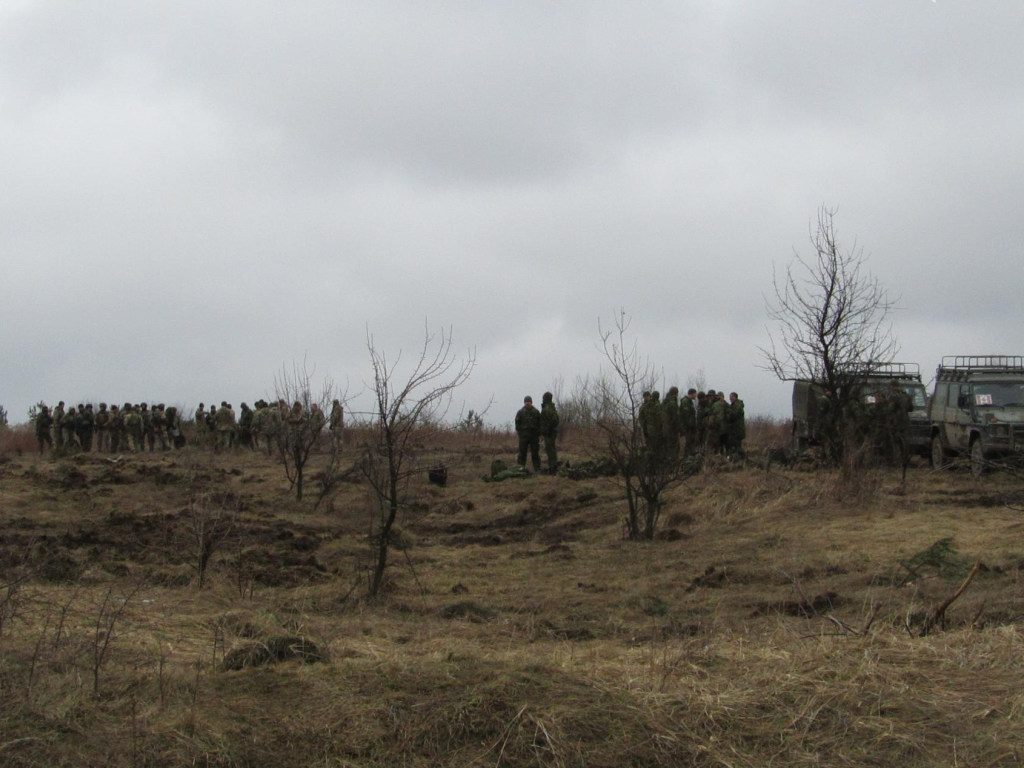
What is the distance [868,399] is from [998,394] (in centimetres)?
289

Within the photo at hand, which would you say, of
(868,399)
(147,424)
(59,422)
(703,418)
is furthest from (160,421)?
(868,399)

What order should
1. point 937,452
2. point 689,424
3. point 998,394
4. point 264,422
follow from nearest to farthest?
point 998,394
point 937,452
point 689,424
point 264,422

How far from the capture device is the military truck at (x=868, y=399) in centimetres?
1973

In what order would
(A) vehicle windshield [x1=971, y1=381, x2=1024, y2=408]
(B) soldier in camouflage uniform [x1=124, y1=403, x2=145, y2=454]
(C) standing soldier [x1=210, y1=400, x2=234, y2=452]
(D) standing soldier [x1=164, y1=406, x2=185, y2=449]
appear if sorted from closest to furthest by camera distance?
(A) vehicle windshield [x1=971, y1=381, x2=1024, y2=408] < (C) standing soldier [x1=210, y1=400, x2=234, y2=452] < (B) soldier in camouflage uniform [x1=124, y1=403, x2=145, y2=454] < (D) standing soldier [x1=164, y1=406, x2=185, y2=449]

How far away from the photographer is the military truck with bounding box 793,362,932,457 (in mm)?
19734

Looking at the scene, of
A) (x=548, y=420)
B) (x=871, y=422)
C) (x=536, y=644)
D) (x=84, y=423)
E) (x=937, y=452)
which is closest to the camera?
(x=536, y=644)

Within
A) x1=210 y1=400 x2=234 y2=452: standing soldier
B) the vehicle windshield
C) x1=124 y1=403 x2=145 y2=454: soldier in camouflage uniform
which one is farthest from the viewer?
x1=124 y1=403 x2=145 y2=454: soldier in camouflage uniform

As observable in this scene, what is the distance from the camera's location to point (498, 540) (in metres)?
14.9

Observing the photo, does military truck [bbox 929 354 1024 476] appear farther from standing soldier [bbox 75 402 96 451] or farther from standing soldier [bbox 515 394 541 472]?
standing soldier [bbox 75 402 96 451]

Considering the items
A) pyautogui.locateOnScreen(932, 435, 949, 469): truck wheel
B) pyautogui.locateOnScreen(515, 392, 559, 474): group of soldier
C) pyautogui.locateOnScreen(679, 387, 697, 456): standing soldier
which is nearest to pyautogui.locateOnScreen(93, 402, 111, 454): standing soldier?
pyautogui.locateOnScreen(515, 392, 559, 474): group of soldier

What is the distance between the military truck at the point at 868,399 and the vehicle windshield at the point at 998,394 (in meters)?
1.15

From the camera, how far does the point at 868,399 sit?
21500mm

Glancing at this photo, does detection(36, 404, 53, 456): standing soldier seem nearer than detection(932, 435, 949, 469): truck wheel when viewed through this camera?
No

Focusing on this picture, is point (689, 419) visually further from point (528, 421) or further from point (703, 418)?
point (528, 421)
